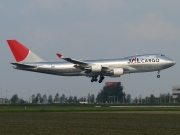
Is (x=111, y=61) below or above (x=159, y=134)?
above

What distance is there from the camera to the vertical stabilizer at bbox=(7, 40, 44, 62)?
103 metres

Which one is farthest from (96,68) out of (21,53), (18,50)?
(18,50)

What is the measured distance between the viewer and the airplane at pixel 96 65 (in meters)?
94.8

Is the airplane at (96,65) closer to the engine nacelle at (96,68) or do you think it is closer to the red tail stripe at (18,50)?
the engine nacelle at (96,68)

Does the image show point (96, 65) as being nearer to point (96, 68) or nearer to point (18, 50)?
point (96, 68)

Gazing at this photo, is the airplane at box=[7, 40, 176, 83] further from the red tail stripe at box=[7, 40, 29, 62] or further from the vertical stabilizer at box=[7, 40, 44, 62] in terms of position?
the red tail stripe at box=[7, 40, 29, 62]

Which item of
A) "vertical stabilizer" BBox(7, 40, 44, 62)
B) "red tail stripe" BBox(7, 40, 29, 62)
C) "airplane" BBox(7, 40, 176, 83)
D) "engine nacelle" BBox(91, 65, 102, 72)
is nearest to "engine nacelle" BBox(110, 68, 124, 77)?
"airplane" BBox(7, 40, 176, 83)

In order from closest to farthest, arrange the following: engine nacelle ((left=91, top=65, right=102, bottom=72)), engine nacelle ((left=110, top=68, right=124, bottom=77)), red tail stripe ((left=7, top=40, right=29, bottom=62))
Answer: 1. engine nacelle ((left=110, top=68, right=124, bottom=77))
2. engine nacelle ((left=91, top=65, right=102, bottom=72))
3. red tail stripe ((left=7, top=40, right=29, bottom=62))

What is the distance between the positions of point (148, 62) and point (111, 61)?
7.55m

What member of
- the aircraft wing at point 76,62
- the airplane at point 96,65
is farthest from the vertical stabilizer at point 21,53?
the aircraft wing at point 76,62

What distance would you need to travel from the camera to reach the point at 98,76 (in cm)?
10188

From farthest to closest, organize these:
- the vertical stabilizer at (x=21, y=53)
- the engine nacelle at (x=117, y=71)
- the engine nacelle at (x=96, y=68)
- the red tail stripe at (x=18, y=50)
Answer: the red tail stripe at (x=18, y=50) < the vertical stabilizer at (x=21, y=53) < the engine nacelle at (x=96, y=68) < the engine nacelle at (x=117, y=71)

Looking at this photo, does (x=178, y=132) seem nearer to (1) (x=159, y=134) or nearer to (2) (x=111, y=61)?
(1) (x=159, y=134)

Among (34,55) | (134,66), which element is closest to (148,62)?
(134,66)
